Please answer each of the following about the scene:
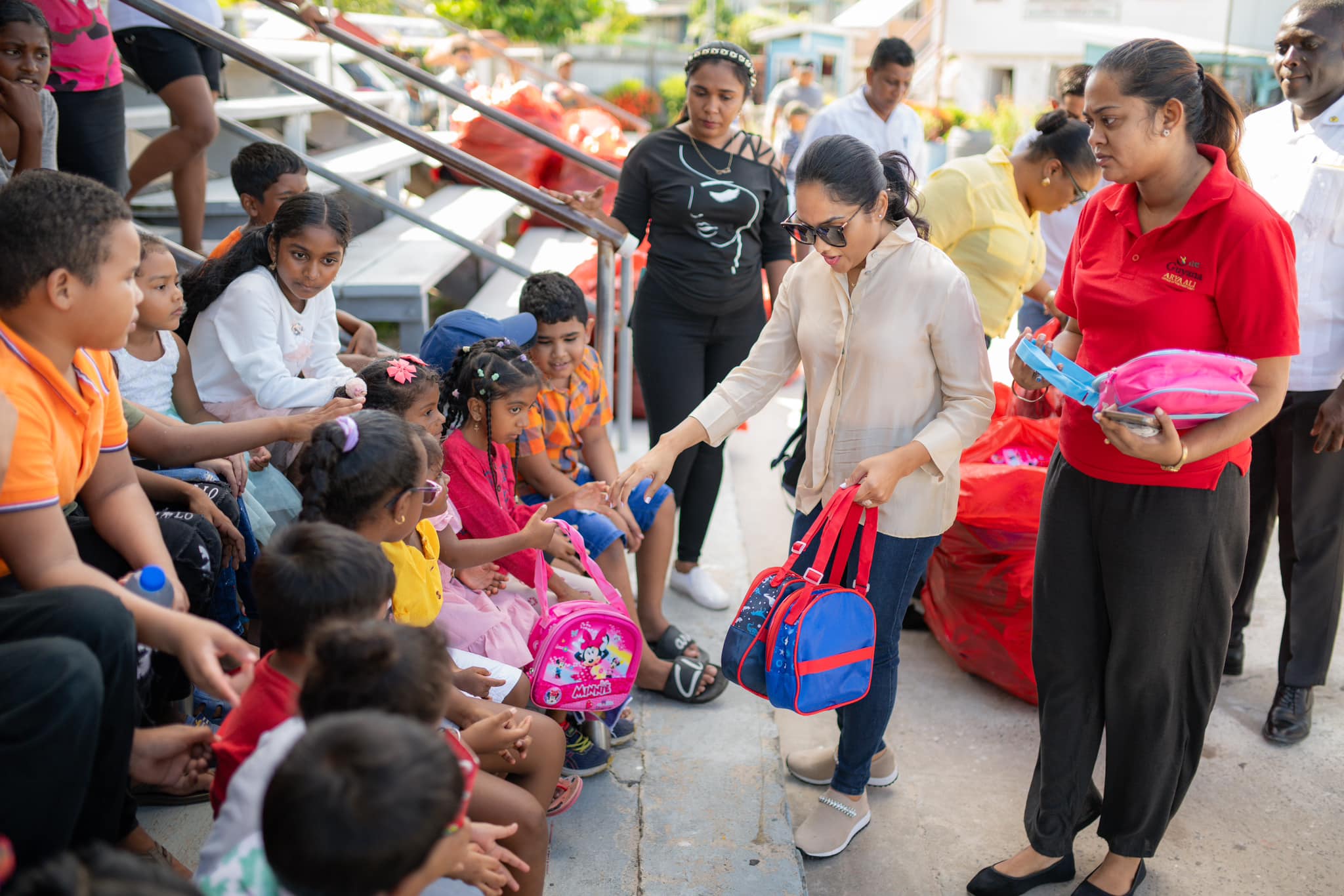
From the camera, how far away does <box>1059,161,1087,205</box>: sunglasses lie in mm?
3643

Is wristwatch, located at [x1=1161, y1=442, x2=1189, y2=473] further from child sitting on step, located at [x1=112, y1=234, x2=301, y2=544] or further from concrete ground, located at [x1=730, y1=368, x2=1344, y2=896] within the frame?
child sitting on step, located at [x1=112, y1=234, x2=301, y2=544]

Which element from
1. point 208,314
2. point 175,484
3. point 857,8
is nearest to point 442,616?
point 175,484

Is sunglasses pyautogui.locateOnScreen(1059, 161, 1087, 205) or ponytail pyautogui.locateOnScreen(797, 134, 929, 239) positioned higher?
ponytail pyautogui.locateOnScreen(797, 134, 929, 239)

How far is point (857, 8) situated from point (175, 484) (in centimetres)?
2897

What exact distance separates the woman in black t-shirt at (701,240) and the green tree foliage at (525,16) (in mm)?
20061

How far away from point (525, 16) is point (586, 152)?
17.0 m

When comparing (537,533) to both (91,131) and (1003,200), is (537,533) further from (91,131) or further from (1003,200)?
(91,131)

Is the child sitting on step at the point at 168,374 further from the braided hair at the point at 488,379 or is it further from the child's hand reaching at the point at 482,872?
the child's hand reaching at the point at 482,872

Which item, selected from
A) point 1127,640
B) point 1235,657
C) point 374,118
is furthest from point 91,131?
point 1235,657

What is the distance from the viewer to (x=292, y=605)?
1.74 meters

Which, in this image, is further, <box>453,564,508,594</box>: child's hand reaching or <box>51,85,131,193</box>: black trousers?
<box>51,85,131,193</box>: black trousers

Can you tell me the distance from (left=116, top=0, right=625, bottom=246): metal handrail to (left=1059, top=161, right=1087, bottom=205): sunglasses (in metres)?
1.58

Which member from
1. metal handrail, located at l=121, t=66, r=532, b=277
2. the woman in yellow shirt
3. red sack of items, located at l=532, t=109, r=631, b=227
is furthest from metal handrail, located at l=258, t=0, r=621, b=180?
red sack of items, located at l=532, t=109, r=631, b=227

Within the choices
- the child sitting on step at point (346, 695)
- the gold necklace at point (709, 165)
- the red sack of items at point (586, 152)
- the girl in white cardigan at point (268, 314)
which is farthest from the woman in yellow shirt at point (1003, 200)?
the red sack of items at point (586, 152)
